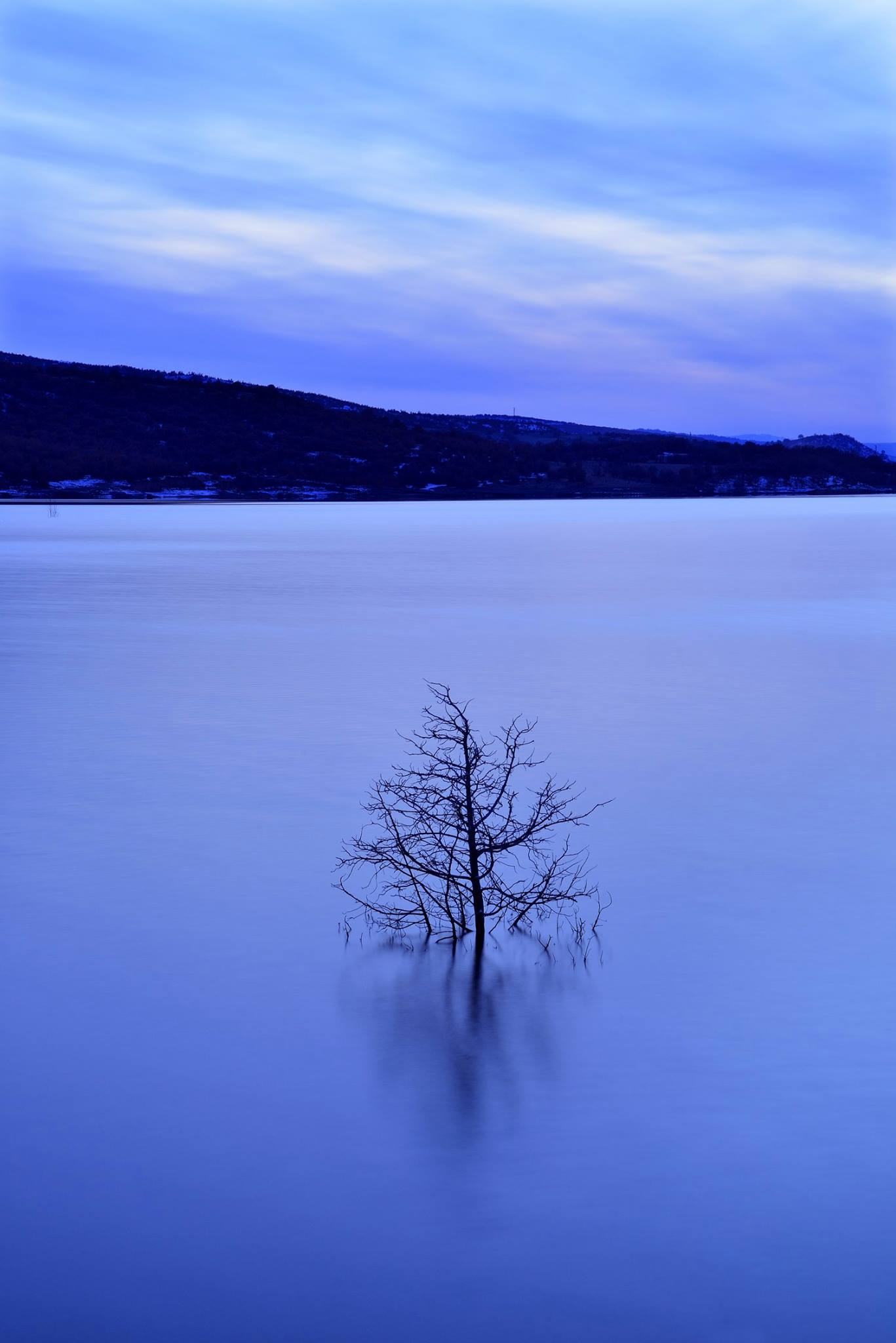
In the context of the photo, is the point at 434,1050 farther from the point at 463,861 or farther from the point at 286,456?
the point at 286,456

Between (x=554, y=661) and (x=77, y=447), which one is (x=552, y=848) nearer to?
(x=554, y=661)

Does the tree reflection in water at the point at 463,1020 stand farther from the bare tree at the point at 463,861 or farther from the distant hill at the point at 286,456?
the distant hill at the point at 286,456

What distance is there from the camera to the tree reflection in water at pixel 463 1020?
5.22m

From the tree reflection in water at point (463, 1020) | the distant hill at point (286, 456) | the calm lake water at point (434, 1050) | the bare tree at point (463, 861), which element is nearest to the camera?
the calm lake water at point (434, 1050)

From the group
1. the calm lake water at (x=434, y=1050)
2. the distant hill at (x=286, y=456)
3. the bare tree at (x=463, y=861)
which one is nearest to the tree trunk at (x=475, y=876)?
the bare tree at (x=463, y=861)

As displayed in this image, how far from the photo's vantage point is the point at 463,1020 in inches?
235

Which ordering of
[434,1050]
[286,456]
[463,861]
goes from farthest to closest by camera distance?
[286,456], [463,861], [434,1050]

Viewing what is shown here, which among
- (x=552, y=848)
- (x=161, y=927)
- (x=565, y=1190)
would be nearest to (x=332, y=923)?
(x=161, y=927)

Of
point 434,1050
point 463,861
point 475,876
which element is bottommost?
point 434,1050

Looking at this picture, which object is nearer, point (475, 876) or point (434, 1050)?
point (434, 1050)

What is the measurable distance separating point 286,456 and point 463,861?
109353 mm

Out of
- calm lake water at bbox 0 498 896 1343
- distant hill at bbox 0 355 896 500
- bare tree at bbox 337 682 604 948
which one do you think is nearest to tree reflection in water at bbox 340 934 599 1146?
calm lake water at bbox 0 498 896 1343

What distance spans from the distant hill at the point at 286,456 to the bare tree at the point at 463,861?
304 ft

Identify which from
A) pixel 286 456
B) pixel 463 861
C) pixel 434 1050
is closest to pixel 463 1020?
pixel 434 1050
